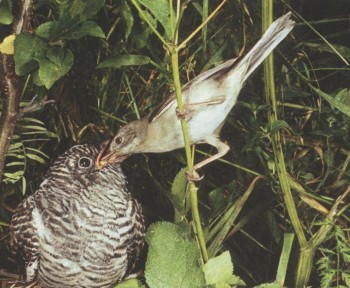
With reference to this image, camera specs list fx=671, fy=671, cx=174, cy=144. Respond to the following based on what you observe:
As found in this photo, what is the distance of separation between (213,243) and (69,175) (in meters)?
0.38

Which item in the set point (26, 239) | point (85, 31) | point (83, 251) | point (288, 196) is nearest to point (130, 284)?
point (83, 251)

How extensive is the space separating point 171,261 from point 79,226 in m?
0.38

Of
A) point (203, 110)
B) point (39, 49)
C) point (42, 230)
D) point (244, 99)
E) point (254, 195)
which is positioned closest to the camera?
point (39, 49)

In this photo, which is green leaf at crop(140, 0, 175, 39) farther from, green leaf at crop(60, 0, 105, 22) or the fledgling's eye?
the fledgling's eye

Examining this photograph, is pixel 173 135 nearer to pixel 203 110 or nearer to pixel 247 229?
pixel 203 110

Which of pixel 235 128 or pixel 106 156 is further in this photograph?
pixel 235 128

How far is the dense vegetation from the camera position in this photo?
1485mm

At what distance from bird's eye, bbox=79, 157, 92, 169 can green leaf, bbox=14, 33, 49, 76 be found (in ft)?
1.33

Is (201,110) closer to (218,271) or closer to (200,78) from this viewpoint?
(200,78)

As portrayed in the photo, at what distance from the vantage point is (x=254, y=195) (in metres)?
1.81

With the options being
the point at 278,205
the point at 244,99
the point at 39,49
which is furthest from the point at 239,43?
the point at 39,49

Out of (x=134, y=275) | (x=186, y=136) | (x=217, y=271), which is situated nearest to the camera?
(x=186, y=136)

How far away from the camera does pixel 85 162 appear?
5.21 feet

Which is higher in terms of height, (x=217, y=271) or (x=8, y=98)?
(x=8, y=98)
